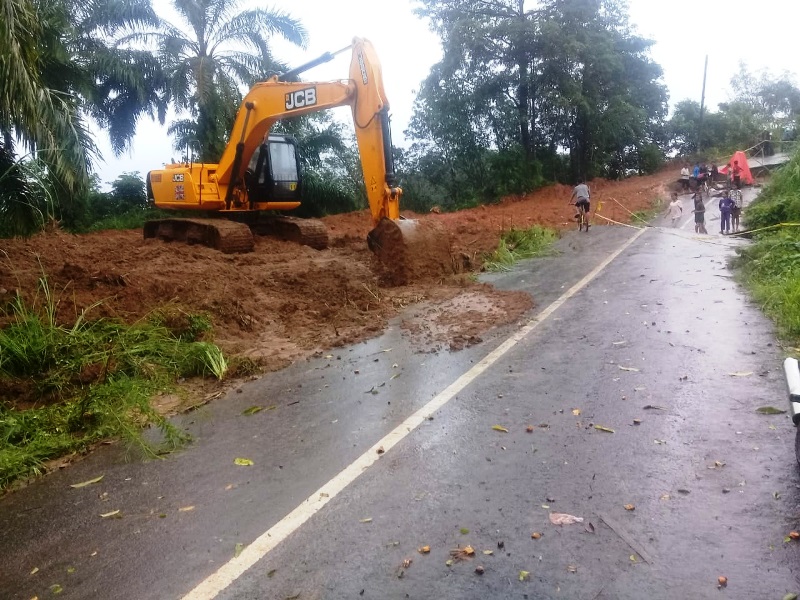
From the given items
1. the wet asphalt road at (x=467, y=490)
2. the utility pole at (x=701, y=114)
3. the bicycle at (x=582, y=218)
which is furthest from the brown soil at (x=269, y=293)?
the utility pole at (x=701, y=114)

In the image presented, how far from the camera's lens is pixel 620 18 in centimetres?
3803

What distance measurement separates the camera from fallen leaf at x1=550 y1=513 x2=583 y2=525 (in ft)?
12.8

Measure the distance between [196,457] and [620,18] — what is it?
39.2 metres

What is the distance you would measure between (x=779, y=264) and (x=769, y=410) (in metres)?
6.50

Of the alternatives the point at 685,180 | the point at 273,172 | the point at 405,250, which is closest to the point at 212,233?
the point at 273,172

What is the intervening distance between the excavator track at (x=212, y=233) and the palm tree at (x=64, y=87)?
7.27ft

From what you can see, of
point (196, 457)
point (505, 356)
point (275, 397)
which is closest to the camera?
point (196, 457)

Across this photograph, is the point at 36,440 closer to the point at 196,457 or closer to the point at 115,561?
the point at 196,457

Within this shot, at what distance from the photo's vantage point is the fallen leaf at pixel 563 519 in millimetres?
3895

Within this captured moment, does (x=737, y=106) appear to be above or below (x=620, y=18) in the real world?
below

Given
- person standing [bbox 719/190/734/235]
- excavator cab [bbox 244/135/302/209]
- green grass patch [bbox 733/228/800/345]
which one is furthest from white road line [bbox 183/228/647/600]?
person standing [bbox 719/190/734/235]

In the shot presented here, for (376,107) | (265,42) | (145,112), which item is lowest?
(376,107)

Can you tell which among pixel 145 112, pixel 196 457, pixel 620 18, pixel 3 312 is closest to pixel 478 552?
pixel 196 457

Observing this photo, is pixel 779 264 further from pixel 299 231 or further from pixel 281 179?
pixel 281 179
